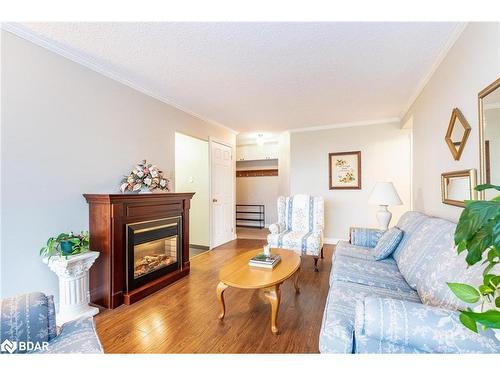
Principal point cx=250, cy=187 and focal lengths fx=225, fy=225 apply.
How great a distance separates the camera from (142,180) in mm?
2590

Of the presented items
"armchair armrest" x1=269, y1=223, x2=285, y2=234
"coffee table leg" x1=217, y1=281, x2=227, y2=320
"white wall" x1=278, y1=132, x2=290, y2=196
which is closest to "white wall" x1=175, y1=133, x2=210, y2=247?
"armchair armrest" x1=269, y1=223, x2=285, y2=234

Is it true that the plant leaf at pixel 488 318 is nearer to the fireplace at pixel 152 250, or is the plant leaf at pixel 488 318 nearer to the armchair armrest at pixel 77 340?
the armchair armrest at pixel 77 340

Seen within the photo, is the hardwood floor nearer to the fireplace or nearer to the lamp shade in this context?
the fireplace

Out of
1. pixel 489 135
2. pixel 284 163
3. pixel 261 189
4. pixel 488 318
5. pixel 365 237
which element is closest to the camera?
pixel 488 318

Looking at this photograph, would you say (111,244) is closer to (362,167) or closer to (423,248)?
(423,248)

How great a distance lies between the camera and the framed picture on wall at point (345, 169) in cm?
439

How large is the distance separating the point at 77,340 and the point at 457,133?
2762 millimetres

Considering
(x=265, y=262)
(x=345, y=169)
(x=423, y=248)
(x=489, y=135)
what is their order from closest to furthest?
(x=489, y=135) < (x=423, y=248) < (x=265, y=262) < (x=345, y=169)

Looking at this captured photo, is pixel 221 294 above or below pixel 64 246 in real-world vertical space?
below

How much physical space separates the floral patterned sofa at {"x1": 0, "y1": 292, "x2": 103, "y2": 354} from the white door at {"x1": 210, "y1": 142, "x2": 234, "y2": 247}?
329 centimetres

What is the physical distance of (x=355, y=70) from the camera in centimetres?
242

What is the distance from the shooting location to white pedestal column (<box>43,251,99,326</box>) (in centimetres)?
188

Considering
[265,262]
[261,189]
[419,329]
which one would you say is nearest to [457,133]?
[419,329]

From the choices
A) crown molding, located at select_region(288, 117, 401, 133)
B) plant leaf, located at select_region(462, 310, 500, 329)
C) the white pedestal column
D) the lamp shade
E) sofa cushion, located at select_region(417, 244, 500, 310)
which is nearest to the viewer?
plant leaf, located at select_region(462, 310, 500, 329)
